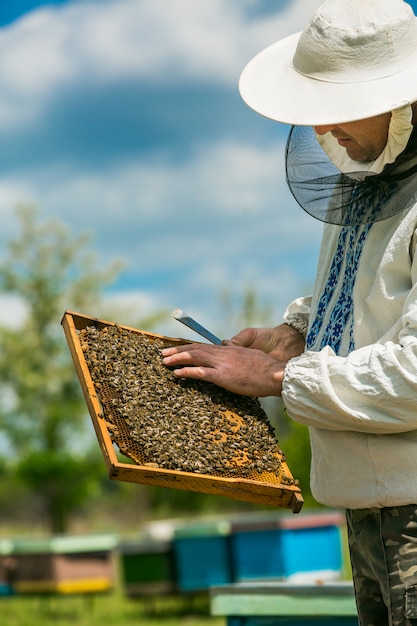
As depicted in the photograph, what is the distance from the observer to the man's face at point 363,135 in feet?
7.70

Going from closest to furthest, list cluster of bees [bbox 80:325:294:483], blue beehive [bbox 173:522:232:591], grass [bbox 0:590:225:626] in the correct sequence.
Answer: cluster of bees [bbox 80:325:294:483] → grass [bbox 0:590:225:626] → blue beehive [bbox 173:522:232:591]

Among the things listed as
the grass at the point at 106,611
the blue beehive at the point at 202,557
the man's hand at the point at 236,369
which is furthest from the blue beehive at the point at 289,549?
the man's hand at the point at 236,369

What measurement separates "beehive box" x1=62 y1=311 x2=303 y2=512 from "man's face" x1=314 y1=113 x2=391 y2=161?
85 cm

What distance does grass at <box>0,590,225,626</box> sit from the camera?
9.26 m

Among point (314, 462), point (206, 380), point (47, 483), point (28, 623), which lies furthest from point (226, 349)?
point (47, 483)

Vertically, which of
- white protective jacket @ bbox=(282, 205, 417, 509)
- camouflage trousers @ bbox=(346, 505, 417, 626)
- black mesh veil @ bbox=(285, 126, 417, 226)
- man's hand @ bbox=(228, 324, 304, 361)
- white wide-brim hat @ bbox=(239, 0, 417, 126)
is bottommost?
camouflage trousers @ bbox=(346, 505, 417, 626)

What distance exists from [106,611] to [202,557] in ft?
4.67

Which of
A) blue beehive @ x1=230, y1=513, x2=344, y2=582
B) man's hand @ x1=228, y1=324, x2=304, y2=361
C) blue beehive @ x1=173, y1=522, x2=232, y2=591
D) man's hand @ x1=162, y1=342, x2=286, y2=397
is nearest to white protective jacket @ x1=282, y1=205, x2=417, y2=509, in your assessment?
man's hand @ x1=162, y1=342, x2=286, y2=397

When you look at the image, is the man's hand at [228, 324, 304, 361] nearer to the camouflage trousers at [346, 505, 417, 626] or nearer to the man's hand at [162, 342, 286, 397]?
the man's hand at [162, 342, 286, 397]

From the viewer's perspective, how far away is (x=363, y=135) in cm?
238

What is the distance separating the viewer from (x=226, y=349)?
8.66ft

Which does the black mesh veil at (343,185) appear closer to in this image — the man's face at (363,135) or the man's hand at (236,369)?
the man's face at (363,135)

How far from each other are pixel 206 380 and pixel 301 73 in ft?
3.05

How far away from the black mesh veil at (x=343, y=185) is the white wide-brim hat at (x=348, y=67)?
0.17 metres
